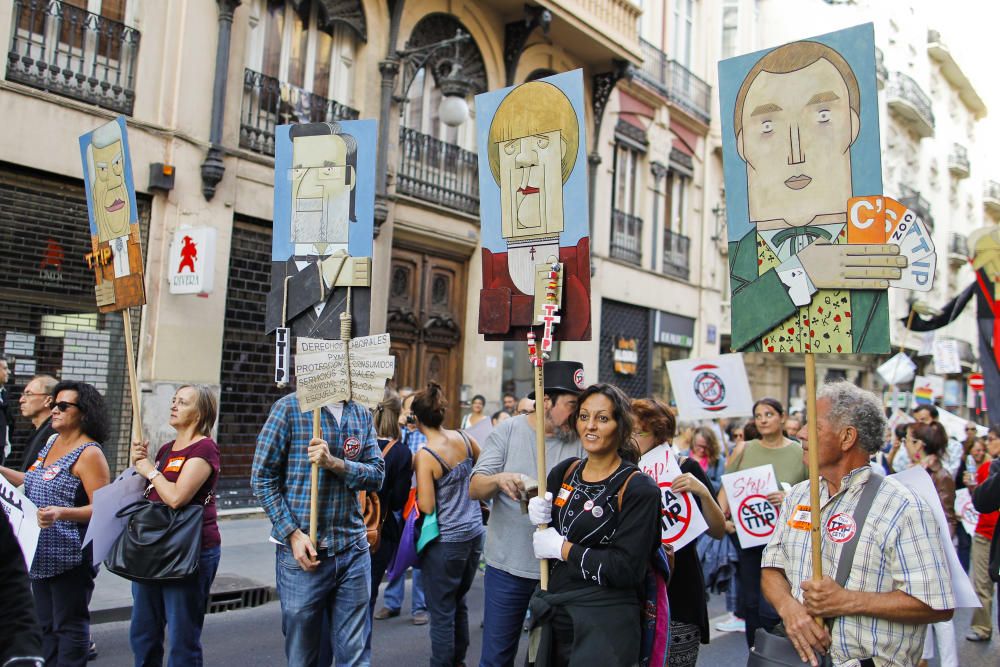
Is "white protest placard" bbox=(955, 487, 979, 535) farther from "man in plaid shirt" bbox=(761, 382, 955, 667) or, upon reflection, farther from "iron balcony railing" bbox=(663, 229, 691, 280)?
"iron balcony railing" bbox=(663, 229, 691, 280)

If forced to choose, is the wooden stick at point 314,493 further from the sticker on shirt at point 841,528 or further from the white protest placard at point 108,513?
the sticker on shirt at point 841,528

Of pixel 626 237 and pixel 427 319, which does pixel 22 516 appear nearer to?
pixel 427 319

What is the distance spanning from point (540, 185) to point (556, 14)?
12513mm

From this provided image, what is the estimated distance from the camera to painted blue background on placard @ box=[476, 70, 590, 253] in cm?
427

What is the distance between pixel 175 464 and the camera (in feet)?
15.0

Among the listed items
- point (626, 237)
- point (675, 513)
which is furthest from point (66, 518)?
point (626, 237)

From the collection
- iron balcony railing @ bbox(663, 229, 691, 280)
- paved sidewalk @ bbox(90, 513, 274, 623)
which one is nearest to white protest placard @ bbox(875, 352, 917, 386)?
iron balcony railing @ bbox(663, 229, 691, 280)

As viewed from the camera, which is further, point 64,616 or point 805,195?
point 64,616

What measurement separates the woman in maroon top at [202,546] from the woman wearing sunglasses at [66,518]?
0.25 meters

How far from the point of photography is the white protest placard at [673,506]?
15.3 ft

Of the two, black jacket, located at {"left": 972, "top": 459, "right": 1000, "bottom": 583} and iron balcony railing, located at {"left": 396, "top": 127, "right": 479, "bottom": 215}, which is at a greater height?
iron balcony railing, located at {"left": 396, "top": 127, "right": 479, "bottom": 215}

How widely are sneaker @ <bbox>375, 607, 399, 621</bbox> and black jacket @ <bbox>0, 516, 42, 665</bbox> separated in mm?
5253

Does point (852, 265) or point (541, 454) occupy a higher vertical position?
point (852, 265)

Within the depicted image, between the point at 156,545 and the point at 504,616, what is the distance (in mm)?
1793
